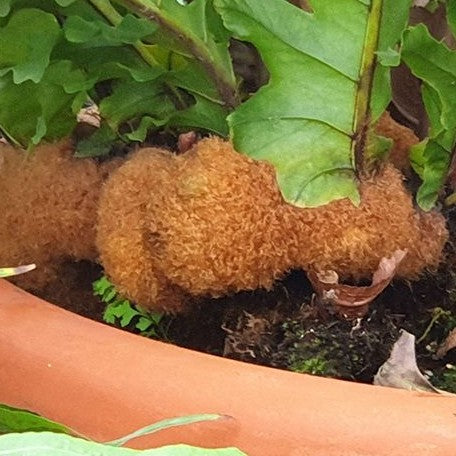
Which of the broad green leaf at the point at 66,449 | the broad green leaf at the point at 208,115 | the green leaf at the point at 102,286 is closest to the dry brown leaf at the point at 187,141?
the broad green leaf at the point at 208,115

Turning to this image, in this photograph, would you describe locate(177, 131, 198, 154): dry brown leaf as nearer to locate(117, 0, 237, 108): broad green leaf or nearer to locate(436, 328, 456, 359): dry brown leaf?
locate(117, 0, 237, 108): broad green leaf

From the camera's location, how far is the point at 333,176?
0.63m

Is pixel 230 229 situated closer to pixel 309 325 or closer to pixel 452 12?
pixel 309 325

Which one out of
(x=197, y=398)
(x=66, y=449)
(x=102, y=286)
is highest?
(x=66, y=449)

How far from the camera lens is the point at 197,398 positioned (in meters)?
0.54

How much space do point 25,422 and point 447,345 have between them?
32 centimetres

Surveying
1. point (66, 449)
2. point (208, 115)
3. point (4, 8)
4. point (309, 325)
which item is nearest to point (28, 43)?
point (4, 8)

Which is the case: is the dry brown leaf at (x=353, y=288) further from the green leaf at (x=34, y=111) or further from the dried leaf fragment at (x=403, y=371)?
the green leaf at (x=34, y=111)

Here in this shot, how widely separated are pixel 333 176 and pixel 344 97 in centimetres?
5

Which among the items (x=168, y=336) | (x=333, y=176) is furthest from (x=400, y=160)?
(x=168, y=336)

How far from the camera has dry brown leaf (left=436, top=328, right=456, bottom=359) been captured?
0.66 m

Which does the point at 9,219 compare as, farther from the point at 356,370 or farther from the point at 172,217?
the point at 356,370

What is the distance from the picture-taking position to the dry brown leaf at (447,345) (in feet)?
2.15

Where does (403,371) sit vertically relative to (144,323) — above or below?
above
